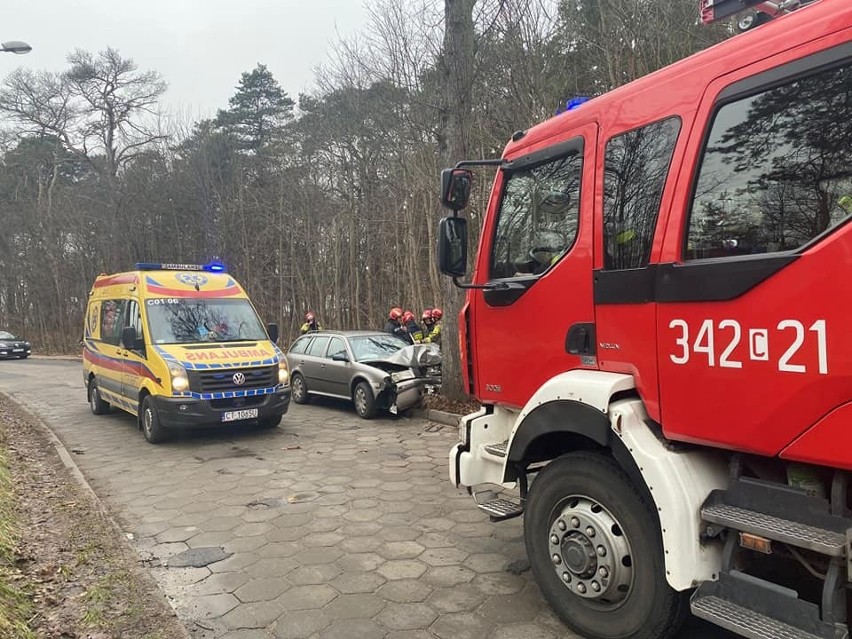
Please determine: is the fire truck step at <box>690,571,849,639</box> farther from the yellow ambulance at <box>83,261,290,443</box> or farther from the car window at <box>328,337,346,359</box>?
the car window at <box>328,337,346,359</box>

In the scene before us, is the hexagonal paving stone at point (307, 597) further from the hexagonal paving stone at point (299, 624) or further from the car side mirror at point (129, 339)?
the car side mirror at point (129, 339)

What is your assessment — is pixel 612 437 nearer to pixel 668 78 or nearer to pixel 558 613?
pixel 558 613

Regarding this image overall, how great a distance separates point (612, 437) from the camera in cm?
295

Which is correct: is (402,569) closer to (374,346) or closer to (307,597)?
(307,597)

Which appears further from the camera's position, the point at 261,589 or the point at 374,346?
the point at 374,346

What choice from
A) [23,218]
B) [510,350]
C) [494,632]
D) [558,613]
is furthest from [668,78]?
[23,218]

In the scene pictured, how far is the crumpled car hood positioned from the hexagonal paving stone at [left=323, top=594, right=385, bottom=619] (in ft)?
22.0

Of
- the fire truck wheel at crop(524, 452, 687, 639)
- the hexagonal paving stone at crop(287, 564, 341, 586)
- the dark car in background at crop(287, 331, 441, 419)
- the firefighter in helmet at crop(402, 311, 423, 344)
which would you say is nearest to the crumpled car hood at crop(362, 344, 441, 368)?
the dark car in background at crop(287, 331, 441, 419)

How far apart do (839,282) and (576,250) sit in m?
1.40

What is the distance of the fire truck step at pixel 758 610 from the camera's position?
2.25 metres

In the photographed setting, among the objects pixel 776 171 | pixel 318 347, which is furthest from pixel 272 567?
pixel 318 347

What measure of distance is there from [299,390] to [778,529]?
10644mm

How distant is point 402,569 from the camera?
4.28m

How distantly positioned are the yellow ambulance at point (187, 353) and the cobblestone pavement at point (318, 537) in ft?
1.78
